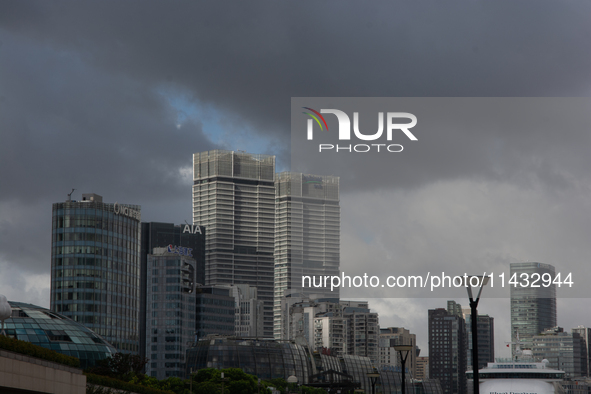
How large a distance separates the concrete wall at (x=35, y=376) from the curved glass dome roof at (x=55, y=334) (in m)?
78.6

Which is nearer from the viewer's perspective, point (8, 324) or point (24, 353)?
point (24, 353)

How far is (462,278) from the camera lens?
3803cm

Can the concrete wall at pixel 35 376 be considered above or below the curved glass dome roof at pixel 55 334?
above

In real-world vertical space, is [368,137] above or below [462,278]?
above

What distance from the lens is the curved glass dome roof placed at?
409ft

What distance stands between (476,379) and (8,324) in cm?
10213

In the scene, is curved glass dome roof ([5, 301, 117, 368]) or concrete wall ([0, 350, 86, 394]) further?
curved glass dome roof ([5, 301, 117, 368])

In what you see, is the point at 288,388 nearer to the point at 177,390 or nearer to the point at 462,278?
the point at 177,390

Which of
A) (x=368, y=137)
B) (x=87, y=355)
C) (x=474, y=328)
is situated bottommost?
(x=87, y=355)

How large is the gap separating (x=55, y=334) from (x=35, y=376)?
3504 inches

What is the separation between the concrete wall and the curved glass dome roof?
7862cm

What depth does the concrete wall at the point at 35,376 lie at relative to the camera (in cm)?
3897

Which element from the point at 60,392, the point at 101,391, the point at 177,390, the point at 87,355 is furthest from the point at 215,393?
the point at 60,392

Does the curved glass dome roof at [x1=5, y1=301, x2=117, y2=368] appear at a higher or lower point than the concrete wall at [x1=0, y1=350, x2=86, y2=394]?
lower
